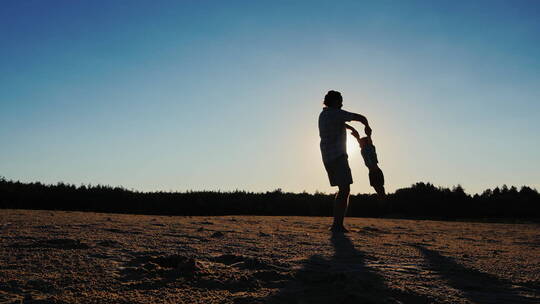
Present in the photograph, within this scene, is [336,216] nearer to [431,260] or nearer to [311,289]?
[431,260]

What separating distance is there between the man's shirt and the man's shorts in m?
0.06

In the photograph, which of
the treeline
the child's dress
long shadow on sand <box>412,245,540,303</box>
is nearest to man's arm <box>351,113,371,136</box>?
the child's dress

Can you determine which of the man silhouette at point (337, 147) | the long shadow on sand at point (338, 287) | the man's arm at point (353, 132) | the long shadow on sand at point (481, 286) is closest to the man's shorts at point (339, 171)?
the man silhouette at point (337, 147)

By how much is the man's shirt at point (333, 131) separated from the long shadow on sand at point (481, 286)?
2.64 metres

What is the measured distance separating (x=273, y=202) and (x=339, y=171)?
1130 cm

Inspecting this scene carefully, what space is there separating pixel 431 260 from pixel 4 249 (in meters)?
3.54

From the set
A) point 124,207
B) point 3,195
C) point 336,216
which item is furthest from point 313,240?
point 3,195

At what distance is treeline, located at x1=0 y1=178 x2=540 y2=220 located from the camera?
1573cm

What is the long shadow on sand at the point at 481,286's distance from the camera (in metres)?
2.53

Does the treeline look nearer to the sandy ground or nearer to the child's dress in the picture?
the child's dress

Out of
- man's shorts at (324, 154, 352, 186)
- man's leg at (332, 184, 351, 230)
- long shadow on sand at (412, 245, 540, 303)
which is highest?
man's shorts at (324, 154, 352, 186)

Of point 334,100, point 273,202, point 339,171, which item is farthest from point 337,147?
point 273,202

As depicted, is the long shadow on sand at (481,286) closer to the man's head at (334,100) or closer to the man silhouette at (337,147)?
the man silhouette at (337,147)

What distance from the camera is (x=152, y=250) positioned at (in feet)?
12.1
